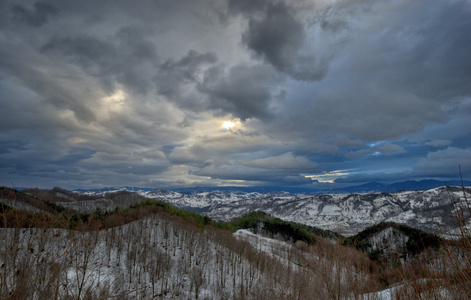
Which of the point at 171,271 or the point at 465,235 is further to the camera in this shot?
the point at 171,271

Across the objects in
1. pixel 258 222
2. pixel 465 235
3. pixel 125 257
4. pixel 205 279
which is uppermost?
pixel 465 235

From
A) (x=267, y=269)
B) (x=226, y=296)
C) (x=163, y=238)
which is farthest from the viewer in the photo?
(x=163, y=238)

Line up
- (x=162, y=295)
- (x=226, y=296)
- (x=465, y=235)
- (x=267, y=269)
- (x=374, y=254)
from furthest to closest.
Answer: (x=374, y=254) → (x=267, y=269) → (x=226, y=296) → (x=162, y=295) → (x=465, y=235)

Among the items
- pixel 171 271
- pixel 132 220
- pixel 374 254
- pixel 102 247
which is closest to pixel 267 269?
pixel 171 271

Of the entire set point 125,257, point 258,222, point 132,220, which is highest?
point 132,220

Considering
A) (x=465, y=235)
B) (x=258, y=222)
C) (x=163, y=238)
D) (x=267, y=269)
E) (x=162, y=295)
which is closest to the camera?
(x=465, y=235)

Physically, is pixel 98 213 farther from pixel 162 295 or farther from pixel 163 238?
pixel 162 295

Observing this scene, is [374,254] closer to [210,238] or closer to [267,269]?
[267,269]

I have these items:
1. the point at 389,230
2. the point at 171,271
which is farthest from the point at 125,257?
the point at 389,230

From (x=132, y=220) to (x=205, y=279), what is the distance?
46.8 feet

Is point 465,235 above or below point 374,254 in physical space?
above

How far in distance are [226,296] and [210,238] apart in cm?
1220

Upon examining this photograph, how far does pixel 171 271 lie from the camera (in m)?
Answer: 20.9

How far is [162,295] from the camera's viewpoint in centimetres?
1661
